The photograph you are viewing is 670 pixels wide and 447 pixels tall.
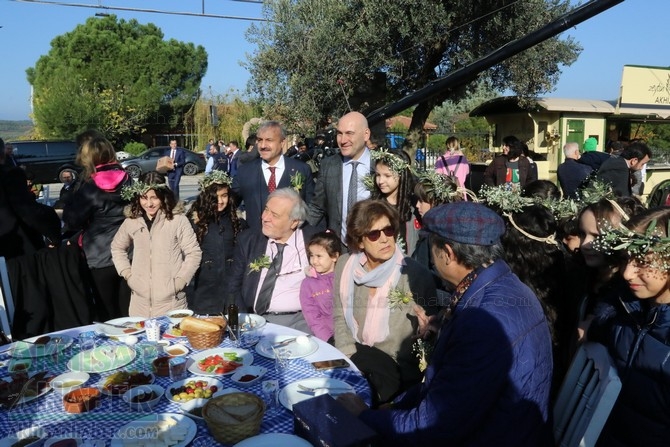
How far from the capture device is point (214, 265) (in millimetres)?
4465

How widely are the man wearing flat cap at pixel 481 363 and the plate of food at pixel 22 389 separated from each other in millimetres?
1482

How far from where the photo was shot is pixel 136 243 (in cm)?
418

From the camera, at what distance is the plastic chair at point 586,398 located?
6.20 feet

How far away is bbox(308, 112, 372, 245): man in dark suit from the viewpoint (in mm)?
4422

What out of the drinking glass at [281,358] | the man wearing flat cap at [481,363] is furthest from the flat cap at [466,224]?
the drinking glass at [281,358]

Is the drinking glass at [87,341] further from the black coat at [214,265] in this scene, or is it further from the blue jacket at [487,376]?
the blue jacket at [487,376]

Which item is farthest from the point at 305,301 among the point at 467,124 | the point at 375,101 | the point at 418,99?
the point at 467,124

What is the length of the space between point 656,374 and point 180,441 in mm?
1868

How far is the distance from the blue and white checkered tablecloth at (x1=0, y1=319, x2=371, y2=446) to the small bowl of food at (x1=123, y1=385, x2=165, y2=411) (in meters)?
0.03

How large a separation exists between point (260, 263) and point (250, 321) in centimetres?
47

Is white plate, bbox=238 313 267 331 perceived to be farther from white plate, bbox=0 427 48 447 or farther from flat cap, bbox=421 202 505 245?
flat cap, bbox=421 202 505 245

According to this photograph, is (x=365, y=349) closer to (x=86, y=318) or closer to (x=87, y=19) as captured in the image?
(x=86, y=318)

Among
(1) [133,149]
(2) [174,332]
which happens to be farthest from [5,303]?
(1) [133,149]

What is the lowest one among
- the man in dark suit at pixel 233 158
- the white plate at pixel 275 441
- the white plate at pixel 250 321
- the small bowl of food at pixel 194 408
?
the small bowl of food at pixel 194 408
